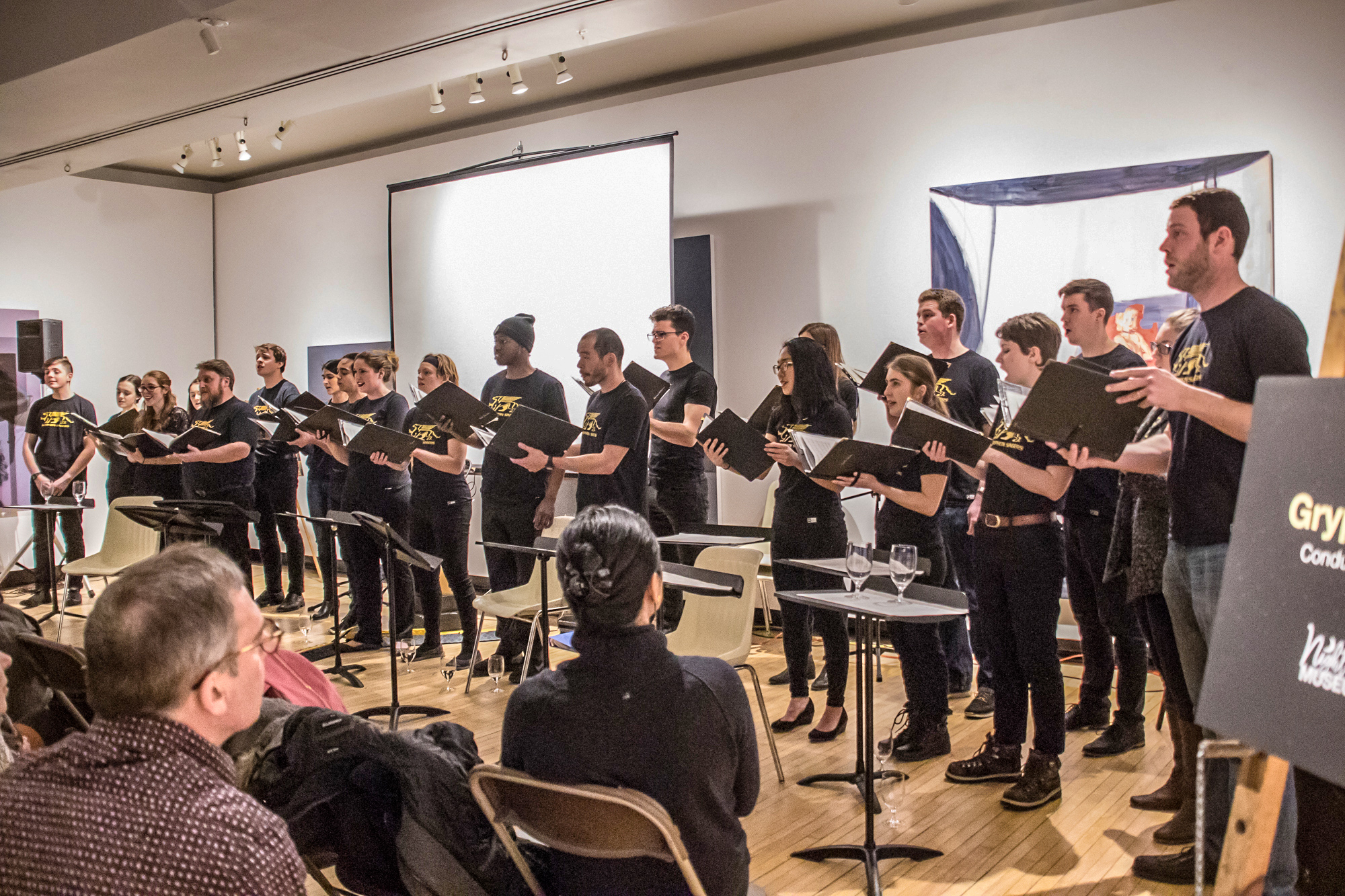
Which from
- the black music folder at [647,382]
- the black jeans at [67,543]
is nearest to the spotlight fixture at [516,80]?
the black music folder at [647,382]

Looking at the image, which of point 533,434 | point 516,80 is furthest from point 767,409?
point 516,80

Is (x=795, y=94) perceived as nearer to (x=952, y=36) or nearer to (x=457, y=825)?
(x=952, y=36)

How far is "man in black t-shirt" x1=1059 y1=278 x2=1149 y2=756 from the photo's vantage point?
361 centimetres

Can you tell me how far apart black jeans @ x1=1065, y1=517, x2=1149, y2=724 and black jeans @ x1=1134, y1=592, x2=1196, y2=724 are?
2.60 feet

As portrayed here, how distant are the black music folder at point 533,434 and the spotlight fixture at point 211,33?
2079 millimetres

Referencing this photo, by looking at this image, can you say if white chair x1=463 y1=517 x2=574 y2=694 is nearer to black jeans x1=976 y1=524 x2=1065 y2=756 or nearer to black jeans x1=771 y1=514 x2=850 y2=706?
black jeans x1=771 y1=514 x2=850 y2=706

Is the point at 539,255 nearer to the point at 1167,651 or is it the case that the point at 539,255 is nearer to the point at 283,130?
the point at 283,130

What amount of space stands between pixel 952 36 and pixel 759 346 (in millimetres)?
2084

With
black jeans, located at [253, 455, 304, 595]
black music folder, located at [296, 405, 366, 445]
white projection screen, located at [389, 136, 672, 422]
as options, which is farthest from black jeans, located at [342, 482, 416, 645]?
white projection screen, located at [389, 136, 672, 422]

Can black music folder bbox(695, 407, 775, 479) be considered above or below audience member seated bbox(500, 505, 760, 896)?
above

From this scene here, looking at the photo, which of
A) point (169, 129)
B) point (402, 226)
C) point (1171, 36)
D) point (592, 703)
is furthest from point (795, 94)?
point (592, 703)

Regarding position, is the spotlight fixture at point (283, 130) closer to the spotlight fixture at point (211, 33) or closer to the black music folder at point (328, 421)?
the black music folder at point (328, 421)

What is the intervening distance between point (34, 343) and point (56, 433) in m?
1.21

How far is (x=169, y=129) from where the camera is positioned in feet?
20.3
